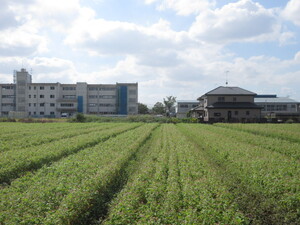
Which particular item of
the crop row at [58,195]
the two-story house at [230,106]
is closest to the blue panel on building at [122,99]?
the two-story house at [230,106]

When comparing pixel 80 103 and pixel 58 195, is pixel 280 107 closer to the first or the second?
pixel 80 103

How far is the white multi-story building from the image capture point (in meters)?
78.4

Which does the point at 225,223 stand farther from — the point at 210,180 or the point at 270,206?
the point at 210,180

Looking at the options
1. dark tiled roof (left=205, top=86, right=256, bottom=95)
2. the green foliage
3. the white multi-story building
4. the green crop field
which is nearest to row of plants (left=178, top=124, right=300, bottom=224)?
the green crop field

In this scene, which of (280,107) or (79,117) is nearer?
(79,117)

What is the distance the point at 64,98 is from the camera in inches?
3191

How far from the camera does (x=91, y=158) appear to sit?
39.4 ft

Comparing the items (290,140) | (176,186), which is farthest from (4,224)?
(290,140)

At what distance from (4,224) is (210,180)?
6021 millimetres

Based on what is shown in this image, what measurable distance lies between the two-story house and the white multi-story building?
32165 millimetres

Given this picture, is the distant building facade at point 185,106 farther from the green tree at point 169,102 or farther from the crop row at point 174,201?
the crop row at point 174,201

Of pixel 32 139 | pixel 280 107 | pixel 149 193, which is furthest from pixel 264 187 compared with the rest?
pixel 280 107

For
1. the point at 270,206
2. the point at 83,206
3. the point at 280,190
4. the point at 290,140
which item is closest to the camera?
the point at 83,206

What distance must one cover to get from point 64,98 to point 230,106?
5299 cm
